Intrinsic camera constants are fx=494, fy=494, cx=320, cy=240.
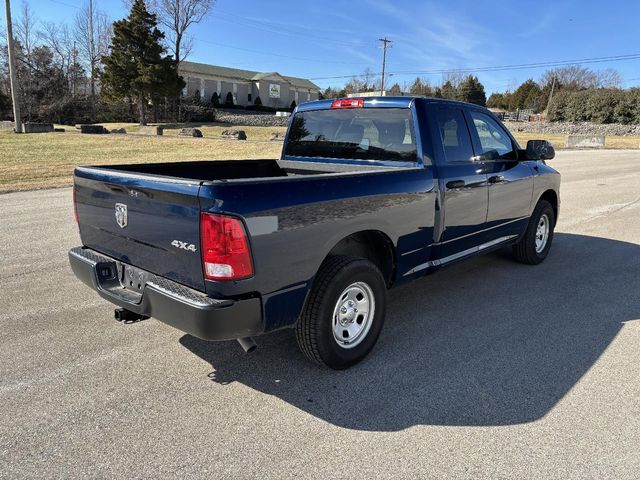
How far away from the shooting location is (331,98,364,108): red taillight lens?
14.9ft

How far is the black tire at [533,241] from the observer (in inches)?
230

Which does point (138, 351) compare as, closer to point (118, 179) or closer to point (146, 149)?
point (118, 179)

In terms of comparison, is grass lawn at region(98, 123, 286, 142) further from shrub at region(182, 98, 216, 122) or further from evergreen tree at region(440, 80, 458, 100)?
evergreen tree at region(440, 80, 458, 100)

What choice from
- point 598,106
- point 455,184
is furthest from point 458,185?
point 598,106

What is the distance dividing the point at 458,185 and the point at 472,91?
8527 cm

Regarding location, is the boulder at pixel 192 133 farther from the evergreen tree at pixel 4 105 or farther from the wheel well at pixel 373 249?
the wheel well at pixel 373 249

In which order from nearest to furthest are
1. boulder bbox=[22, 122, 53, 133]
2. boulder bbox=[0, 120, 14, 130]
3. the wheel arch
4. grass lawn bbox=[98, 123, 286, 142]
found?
1. the wheel arch
2. boulder bbox=[22, 122, 53, 133]
3. grass lawn bbox=[98, 123, 286, 142]
4. boulder bbox=[0, 120, 14, 130]

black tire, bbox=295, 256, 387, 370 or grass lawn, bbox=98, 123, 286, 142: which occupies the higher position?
grass lawn, bbox=98, 123, 286, 142

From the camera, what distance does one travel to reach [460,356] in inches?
147

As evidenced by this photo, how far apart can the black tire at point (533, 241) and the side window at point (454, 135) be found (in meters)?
1.76

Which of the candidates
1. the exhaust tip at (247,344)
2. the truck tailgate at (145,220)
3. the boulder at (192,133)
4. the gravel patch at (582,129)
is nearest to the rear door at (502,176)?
the exhaust tip at (247,344)

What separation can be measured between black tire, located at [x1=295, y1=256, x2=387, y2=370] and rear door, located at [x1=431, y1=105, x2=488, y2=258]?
3.77 ft

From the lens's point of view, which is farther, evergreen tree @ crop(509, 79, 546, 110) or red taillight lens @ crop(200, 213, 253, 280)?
evergreen tree @ crop(509, 79, 546, 110)

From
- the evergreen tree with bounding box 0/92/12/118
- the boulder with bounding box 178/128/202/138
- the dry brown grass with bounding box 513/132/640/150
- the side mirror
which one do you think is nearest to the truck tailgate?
the side mirror
